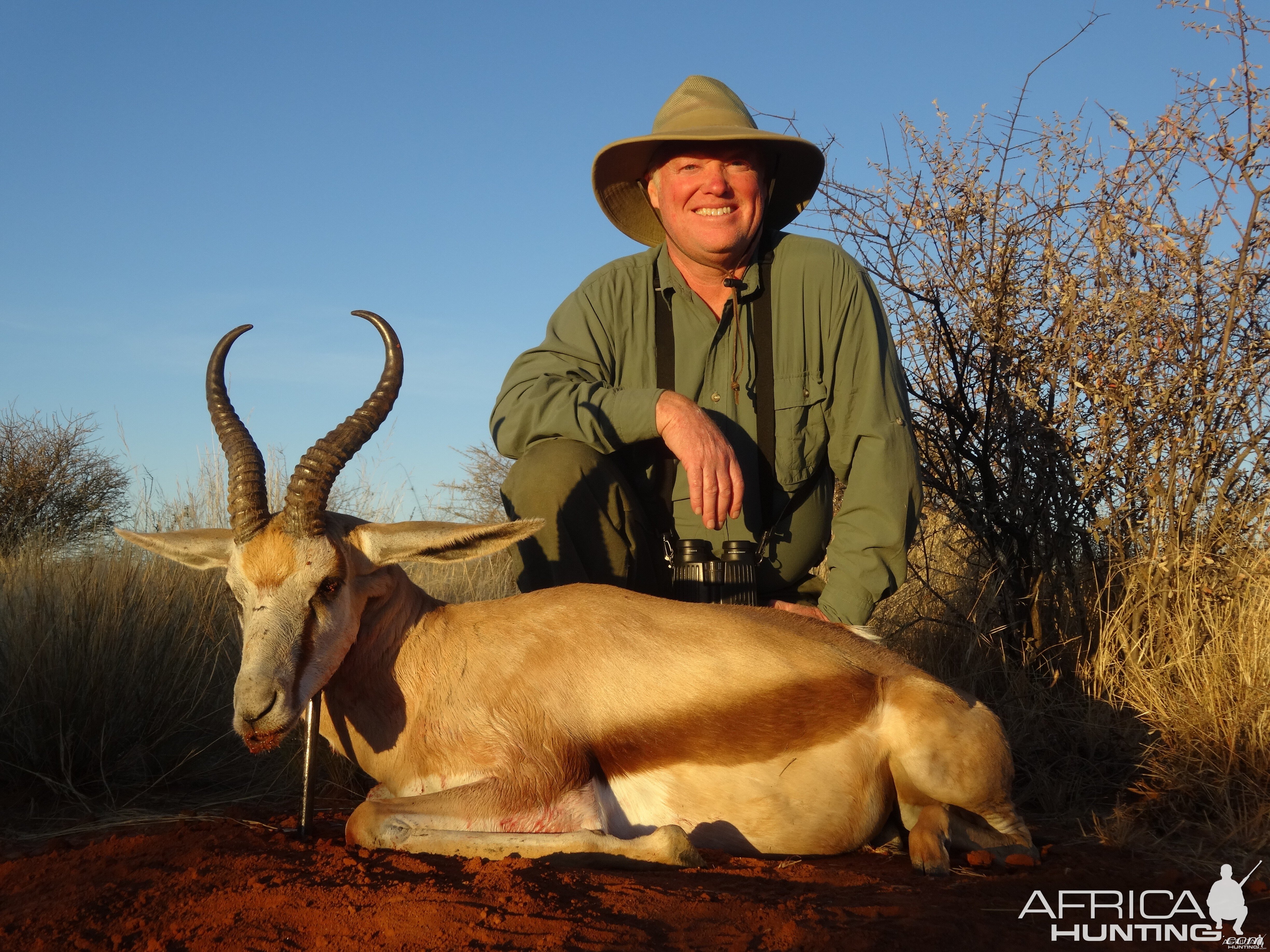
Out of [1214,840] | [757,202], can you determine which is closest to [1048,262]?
[757,202]

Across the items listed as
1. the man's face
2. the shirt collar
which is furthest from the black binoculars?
the man's face

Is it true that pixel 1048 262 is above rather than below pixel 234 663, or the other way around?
above

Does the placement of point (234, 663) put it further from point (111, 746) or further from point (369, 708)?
point (369, 708)

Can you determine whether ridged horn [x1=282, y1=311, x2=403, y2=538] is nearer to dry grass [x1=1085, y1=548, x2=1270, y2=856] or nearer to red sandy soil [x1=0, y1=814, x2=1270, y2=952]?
red sandy soil [x1=0, y1=814, x2=1270, y2=952]

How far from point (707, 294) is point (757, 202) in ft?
1.84

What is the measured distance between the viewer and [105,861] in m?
3.22

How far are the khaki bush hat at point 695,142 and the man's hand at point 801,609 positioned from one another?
2.27m

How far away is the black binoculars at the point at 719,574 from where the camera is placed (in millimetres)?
5125

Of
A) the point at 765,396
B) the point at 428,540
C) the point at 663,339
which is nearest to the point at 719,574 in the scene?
the point at 765,396

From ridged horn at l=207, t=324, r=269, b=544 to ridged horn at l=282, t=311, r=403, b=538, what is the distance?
113 millimetres

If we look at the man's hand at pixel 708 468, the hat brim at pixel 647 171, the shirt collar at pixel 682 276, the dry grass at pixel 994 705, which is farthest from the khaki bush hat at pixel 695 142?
the dry grass at pixel 994 705

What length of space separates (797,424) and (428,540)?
234 cm

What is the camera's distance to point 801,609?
17.1 feet

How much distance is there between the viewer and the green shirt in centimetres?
519
